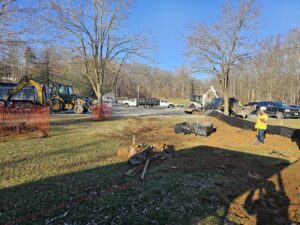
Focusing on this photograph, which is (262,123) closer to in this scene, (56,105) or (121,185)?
(121,185)

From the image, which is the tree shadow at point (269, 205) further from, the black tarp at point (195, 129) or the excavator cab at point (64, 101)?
the excavator cab at point (64, 101)

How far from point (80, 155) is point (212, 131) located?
28.5 ft

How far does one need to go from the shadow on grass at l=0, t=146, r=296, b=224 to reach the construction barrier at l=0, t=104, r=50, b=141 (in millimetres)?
7118

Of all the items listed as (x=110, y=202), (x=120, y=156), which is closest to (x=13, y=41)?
(x=120, y=156)

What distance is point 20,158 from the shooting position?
8.47m

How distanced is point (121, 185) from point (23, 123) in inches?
365

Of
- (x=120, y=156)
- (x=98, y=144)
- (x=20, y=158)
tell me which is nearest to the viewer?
(x=20, y=158)

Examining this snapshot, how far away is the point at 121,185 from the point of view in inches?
238

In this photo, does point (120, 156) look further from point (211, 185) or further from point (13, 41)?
point (13, 41)

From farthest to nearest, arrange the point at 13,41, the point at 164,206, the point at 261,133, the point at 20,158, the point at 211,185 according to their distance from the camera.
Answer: the point at 13,41, the point at 261,133, the point at 20,158, the point at 211,185, the point at 164,206

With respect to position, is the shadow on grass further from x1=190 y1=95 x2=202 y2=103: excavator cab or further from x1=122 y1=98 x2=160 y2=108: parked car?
x1=122 y1=98 x2=160 y2=108: parked car

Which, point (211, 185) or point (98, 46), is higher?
point (98, 46)

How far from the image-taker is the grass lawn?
4.59 meters

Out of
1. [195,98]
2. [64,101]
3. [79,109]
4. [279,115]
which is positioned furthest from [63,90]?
[279,115]
